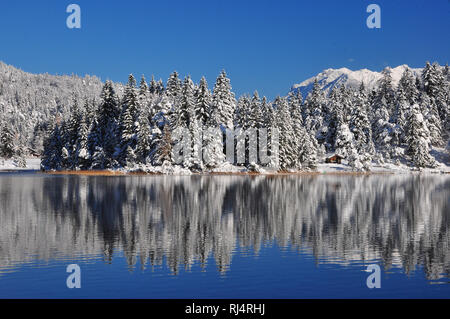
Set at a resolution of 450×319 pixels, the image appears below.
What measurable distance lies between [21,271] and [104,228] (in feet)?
32.3

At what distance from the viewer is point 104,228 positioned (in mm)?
28125

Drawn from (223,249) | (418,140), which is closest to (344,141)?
(418,140)

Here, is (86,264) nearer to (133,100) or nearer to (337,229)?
(337,229)

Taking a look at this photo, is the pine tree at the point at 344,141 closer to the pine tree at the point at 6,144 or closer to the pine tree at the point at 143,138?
the pine tree at the point at 143,138

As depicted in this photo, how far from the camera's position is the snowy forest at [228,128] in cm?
9862

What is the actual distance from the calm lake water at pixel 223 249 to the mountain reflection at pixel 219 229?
0.07 metres

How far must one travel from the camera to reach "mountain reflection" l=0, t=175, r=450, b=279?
Answer: 21.2 m

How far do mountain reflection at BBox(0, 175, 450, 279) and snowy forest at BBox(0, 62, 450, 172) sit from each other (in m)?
52.2

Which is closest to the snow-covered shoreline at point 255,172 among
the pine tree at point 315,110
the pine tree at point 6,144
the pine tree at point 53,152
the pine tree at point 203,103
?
the pine tree at point 53,152

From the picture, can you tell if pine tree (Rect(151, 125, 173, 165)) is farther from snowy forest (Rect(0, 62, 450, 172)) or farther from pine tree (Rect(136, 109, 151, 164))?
pine tree (Rect(136, 109, 151, 164))

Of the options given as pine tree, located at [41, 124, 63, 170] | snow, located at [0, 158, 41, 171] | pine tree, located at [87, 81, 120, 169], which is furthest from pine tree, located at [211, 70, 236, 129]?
snow, located at [0, 158, 41, 171]
